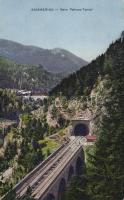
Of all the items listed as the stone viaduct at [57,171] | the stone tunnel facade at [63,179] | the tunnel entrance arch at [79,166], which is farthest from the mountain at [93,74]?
the stone tunnel facade at [63,179]

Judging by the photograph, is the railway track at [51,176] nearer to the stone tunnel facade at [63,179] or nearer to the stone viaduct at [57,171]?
the stone viaduct at [57,171]

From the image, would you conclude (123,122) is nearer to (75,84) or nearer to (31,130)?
(31,130)

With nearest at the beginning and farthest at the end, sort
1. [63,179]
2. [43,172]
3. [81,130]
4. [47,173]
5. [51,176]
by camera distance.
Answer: [51,176] < [47,173] < [43,172] < [63,179] < [81,130]

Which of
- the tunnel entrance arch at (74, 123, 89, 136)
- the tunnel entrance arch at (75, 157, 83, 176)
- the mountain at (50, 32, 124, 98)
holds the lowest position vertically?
the tunnel entrance arch at (75, 157, 83, 176)

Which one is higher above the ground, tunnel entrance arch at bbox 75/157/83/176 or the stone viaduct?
the stone viaduct

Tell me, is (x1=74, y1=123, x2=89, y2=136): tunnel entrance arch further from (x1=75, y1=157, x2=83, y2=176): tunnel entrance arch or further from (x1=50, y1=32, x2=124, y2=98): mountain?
(x1=75, y1=157, x2=83, y2=176): tunnel entrance arch

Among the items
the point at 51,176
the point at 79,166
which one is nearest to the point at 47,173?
the point at 51,176

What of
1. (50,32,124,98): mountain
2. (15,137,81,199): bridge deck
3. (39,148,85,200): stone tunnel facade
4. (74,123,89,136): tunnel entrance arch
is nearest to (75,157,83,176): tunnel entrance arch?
(39,148,85,200): stone tunnel facade

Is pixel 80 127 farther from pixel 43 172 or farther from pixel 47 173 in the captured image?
pixel 47 173

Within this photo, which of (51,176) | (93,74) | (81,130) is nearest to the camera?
(51,176)
